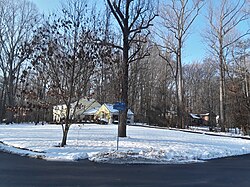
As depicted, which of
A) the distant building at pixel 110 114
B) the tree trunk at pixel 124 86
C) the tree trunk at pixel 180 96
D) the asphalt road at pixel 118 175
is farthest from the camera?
the distant building at pixel 110 114

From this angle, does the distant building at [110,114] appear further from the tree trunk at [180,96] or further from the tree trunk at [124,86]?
the tree trunk at [124,86]

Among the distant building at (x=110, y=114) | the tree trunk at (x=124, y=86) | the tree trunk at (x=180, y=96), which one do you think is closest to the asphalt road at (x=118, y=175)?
the tree trunk at (x=124, y=86)

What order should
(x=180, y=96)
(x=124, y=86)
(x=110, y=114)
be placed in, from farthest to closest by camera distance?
(x=110, y=114), (x=180, y=96), (x=124, y=86)

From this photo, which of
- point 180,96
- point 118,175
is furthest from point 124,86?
point 180,96

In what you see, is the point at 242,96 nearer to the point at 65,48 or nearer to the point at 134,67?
the point at 65,48

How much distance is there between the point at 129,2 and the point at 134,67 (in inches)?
1288

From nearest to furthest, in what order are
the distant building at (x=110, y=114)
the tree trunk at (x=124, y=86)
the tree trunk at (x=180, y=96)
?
1. the tree trunk at (x=124, y=86)
2. the tree trunk at (x=180, y=96)
3. the distant building at (x=110, y=114)

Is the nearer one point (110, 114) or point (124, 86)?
point (124, 86)

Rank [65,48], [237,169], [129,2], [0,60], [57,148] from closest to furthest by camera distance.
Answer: [237,169] < [57,148] < [65,48] < [129,2] < [0,60]

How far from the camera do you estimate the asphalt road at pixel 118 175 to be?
7223 millimetres

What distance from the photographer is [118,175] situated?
8391mm

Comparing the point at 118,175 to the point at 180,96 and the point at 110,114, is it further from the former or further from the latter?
the point at 110,114

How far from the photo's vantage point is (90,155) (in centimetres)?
1268

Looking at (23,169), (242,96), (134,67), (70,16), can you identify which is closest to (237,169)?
(23,169)
